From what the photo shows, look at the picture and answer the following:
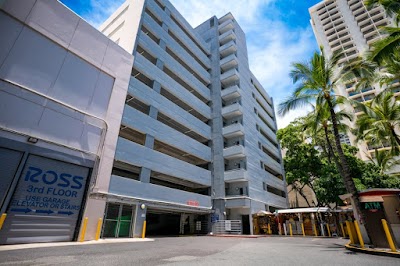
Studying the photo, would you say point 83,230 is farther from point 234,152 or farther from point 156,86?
point 234,152

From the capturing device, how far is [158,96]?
885 inches

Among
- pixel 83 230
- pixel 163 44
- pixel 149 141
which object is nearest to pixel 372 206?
pixel 83 230

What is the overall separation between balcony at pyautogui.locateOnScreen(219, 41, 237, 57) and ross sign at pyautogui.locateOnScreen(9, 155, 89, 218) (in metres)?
29.5

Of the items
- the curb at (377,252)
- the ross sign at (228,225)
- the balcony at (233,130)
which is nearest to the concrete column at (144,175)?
the ross sign at (228,225)

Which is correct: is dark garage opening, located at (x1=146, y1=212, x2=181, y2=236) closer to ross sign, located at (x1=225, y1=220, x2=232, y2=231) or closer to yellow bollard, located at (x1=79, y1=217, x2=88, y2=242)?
ross sign, located at (x1=225, y1=220, x2=232, y2=231)

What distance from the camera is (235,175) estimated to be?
26203 millimetres

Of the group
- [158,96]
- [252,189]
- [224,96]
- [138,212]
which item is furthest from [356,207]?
[224,96]

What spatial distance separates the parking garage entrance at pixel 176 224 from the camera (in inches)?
957

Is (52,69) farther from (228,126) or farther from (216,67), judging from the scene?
(216,67)

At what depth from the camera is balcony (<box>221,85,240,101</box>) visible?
1213 inches

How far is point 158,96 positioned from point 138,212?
11638 mm

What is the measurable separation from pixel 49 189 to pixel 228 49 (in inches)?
1240

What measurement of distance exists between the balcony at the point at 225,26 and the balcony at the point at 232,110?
1575 cm

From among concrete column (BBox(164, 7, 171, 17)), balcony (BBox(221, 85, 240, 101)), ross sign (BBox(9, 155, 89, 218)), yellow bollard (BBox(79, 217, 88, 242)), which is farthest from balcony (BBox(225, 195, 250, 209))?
concrete column (BBox(164, 7, 171, 17))
